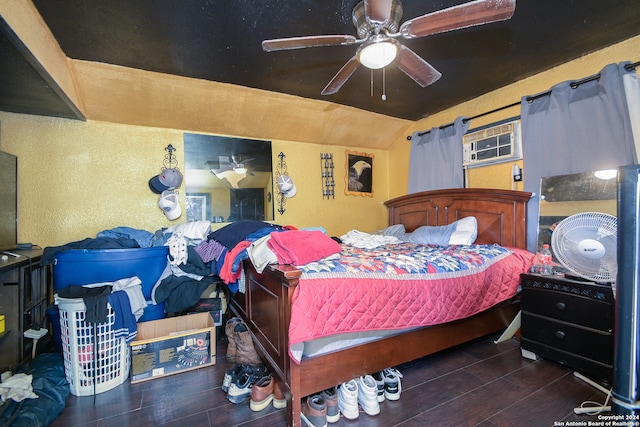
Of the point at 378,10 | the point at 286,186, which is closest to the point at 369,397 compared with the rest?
the point at 378,10

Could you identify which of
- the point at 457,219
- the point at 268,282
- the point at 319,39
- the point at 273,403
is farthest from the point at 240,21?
the point at 457,219

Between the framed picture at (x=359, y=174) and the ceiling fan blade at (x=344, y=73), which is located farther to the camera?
the framed picture at (x=359, y=174)

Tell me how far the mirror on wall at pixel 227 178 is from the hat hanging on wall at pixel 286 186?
14 centimetres

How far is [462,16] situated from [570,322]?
2085 mm

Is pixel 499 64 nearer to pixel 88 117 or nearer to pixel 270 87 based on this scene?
pixel 270 87

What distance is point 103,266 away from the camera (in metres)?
2.00

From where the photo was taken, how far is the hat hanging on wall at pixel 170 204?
2.94 metres

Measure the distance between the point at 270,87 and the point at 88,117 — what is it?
73.6 inches

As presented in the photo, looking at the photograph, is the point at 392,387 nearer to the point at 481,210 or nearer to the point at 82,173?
the point at 481,210

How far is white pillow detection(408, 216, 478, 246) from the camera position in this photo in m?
2.77

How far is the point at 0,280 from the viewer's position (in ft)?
5.61

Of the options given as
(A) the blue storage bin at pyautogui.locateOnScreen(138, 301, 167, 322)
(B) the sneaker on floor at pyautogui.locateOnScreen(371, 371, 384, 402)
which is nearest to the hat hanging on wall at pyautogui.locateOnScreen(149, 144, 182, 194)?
(A) the blue storage bin at pyautogui.locateOnScreen(138, 301, 167, 322)

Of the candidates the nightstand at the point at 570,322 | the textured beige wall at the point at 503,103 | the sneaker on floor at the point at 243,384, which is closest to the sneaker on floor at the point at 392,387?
the sneaker on floor at the point at 243,384

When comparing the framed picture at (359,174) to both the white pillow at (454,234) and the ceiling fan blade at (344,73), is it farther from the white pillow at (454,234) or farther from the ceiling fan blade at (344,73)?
the ceiling fan blade at (344,73)
